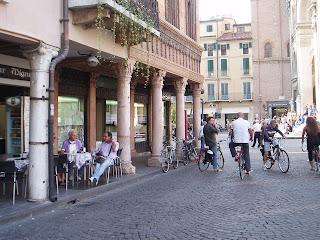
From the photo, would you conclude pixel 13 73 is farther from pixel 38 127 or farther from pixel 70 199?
pixel 70 199

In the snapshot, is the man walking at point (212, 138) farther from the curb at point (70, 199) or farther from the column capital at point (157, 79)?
the column capital at point (157, 79)

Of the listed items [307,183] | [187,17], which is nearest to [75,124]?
[187,17]

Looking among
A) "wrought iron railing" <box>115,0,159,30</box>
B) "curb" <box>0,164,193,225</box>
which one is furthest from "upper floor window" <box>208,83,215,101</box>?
"curb" <box>0,164,193,225</box>

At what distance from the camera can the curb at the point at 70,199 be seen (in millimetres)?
8195

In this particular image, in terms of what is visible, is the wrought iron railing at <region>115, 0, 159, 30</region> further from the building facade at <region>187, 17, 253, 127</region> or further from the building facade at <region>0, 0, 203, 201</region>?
the building facade at <region>187, 17, 253, 127</region>

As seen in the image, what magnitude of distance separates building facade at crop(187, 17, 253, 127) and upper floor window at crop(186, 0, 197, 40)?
158ft

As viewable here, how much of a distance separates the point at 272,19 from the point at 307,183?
6043 centimetres

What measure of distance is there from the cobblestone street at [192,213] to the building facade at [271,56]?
57.4 metres

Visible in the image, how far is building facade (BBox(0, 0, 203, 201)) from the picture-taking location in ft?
31.7

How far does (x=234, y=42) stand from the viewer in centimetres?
7200

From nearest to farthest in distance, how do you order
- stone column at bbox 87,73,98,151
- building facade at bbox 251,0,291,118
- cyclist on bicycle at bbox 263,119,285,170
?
cyclist on bicycle at bbox 263,119,285,170 → stone column at bbox 87,73,98,151 → building facade at bbox 251,0,291,118

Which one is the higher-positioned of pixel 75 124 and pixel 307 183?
pixel 75 124

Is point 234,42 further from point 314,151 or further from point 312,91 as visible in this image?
point 314,151

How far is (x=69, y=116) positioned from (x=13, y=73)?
12.9 ft
